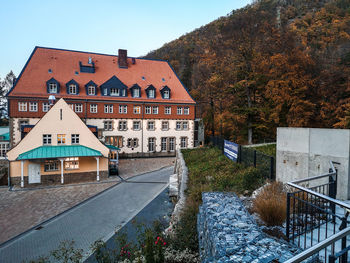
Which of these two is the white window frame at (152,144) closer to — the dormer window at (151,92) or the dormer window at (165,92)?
the dormer window at (151,92)

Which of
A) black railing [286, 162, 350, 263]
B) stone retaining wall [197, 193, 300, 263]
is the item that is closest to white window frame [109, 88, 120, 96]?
stone retaining wall [197, 193, 300, 263]

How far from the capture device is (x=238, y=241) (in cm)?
378

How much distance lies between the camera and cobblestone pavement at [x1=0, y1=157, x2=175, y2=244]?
1123cm

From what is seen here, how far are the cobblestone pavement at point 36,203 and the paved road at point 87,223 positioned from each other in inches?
34.6

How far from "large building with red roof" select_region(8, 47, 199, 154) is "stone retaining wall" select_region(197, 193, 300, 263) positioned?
25.1 m

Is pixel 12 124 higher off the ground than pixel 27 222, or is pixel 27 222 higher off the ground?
pixel 12 124

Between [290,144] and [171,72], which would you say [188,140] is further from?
[290,144]

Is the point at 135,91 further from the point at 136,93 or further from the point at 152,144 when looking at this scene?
the point at 152,144

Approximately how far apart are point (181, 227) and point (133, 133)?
2694 cm

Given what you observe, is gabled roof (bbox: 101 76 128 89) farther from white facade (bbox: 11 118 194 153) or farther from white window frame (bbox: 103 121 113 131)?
white window frame (bbox: 103 121 113 131)

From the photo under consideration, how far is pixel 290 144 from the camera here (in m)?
8.38

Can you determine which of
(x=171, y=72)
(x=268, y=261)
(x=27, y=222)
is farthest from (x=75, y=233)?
(x=171, y=72)

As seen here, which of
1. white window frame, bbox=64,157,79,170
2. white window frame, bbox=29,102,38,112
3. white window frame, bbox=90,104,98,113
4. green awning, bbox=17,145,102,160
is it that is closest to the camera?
green awning, bbox=17,145,102,160

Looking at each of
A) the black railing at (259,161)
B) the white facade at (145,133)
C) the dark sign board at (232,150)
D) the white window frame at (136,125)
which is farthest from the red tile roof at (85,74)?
the black railing at (259,161)
